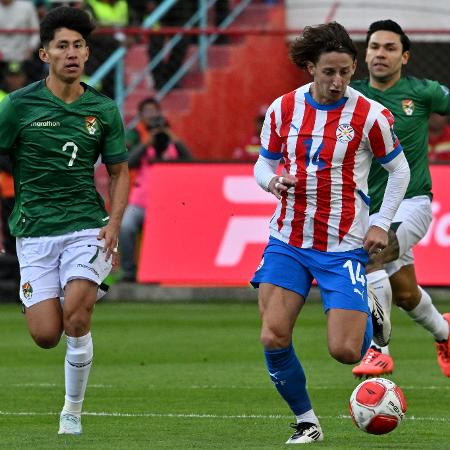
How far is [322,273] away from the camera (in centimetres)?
839

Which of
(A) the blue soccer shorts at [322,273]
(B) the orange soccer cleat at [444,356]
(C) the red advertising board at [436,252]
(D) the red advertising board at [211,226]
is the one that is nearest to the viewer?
(A) the blue soccer shorts at [322,273]

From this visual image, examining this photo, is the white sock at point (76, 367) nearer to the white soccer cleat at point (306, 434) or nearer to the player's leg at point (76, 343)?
the player's leg at point (76, 343)

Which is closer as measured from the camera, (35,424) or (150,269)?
(35,424)

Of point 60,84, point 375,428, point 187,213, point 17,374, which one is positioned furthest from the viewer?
point 187,213

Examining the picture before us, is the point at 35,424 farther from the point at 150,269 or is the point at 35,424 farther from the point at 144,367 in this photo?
the point at 150,269

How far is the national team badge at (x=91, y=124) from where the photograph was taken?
8.82 metres

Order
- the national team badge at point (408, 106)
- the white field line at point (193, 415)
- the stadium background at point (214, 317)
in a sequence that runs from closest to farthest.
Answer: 1. the stadium background at point (214, 317)
2. the white field line at point (193, 415)
3. the national team badge at point (408, 106)

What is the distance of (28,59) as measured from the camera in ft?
64.8

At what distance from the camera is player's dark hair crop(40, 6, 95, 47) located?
8.81 metres

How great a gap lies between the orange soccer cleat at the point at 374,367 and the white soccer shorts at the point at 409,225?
1.98ft

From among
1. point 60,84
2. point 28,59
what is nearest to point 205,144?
point 28,59

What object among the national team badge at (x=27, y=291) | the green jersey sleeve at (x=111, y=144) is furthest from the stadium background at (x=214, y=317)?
the green jersey sleeve at (x=111, y=144)

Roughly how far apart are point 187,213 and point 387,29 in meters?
6.53

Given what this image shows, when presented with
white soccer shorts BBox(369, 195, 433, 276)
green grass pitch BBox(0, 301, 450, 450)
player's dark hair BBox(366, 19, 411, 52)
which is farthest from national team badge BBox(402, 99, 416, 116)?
green grass pitch BBox(0, 301, 450, 450)
